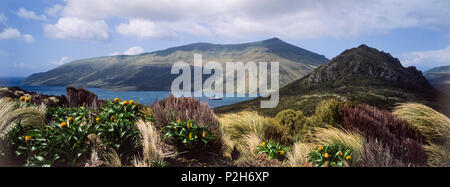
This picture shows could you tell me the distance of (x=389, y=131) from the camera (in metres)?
4.00

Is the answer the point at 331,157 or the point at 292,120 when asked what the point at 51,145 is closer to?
the point at 331,157

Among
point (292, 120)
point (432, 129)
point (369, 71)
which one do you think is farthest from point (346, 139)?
point (369, 71)

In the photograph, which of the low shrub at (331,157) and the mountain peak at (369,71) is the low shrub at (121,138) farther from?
the mountain peak at (369,71)

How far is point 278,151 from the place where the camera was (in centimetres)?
399

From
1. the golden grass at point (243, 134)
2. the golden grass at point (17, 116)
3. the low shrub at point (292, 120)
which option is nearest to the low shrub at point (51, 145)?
the golden grass at point (17, 116)

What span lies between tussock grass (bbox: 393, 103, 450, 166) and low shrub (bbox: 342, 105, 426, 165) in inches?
10.7

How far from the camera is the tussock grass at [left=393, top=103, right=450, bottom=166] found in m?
3.95

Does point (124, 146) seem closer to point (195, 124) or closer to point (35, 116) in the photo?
point (195, 124)
